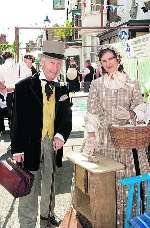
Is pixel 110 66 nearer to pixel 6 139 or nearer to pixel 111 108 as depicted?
pixel 111 108

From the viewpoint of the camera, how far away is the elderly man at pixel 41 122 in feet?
15.4

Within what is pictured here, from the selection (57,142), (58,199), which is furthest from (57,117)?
(58,199)

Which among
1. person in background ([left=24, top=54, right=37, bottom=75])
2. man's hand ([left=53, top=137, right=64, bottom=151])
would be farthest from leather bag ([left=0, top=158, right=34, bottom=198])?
person in background ([left=24, top=54, right=37, bottom=75])

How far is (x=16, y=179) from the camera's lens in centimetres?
458

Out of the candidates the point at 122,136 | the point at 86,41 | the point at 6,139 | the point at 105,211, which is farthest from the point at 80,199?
the point at 86,41

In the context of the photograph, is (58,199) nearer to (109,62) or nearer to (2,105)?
(109,62)

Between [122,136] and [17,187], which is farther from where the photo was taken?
[17,187]

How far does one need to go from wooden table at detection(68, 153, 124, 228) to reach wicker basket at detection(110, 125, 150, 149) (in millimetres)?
200

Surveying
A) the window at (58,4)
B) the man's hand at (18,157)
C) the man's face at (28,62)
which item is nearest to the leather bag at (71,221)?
the man's hand at (18,157)

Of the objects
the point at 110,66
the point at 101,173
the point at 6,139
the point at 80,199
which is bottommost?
the point at 6,139

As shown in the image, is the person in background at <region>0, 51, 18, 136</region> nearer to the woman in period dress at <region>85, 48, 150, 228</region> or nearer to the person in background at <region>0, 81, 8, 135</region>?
the person in background at <region>0, 81, 8, 135</region>

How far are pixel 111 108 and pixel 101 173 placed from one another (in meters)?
0.73

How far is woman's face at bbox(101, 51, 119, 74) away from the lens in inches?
177

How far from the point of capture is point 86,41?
4200 cm
